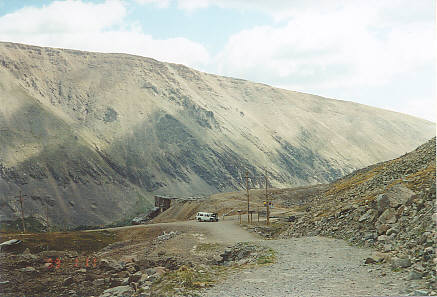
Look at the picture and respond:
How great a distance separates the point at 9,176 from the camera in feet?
345

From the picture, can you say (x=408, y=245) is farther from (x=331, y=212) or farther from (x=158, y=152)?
(x=158, y=152)

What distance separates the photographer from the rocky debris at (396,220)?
11.2 metres

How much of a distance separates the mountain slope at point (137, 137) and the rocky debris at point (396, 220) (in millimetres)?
82288

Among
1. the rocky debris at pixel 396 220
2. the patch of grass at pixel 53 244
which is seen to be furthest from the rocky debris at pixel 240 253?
the patch of grass at pixel 53 244

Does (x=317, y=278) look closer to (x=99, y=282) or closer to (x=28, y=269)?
(x=99, y=282)

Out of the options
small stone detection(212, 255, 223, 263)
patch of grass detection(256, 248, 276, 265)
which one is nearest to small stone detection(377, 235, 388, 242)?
patch of grass detection(256, 248, 276, 265)

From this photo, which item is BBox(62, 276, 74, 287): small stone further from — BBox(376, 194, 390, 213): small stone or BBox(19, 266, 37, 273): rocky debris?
BBox(376, 194, 390, 213): small stone

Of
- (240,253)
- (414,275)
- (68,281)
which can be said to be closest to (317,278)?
(414,275)

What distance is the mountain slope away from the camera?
4429 inches

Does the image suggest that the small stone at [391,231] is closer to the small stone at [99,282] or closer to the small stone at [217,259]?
the small stone at [217,259]

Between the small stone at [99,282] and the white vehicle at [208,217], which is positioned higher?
the small stone at [99,282]

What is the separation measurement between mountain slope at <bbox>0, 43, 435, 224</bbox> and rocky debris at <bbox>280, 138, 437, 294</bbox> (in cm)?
8229

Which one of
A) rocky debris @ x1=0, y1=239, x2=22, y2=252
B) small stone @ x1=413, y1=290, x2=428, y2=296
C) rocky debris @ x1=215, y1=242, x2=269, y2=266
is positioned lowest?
rocky debris @ x1=215, y1=242, x2=269, y2=266

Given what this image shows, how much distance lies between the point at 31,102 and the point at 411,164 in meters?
126
